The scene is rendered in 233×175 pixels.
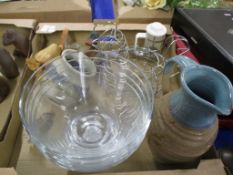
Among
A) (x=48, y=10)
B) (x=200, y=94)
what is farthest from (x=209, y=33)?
(x=48, y=10)

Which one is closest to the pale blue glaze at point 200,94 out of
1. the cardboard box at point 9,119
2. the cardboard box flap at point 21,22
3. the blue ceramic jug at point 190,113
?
the blue ceramic jug at point 190,113

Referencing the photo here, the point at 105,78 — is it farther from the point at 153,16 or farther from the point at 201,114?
the point at 153,16

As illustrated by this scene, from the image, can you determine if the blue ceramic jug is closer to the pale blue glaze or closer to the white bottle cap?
the pale blue glaze

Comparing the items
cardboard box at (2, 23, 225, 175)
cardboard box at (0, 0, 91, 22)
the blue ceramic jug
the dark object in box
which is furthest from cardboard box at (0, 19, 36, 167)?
the dark object in box

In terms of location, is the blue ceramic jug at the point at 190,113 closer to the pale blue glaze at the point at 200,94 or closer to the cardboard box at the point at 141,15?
the pale blue glaze at the point at 200,94

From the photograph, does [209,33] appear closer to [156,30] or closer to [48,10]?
[156,30]

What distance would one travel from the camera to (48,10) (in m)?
0.87

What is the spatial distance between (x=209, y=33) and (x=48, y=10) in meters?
0.53

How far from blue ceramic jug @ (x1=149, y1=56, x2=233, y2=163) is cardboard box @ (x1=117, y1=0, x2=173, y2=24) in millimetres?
416

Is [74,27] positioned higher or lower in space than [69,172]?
higher

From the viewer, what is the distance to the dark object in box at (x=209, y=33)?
71 centimetres

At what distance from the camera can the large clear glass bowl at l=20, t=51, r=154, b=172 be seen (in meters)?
0.53

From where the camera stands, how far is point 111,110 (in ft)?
2.02

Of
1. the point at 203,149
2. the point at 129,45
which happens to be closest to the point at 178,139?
the point at 203,149
